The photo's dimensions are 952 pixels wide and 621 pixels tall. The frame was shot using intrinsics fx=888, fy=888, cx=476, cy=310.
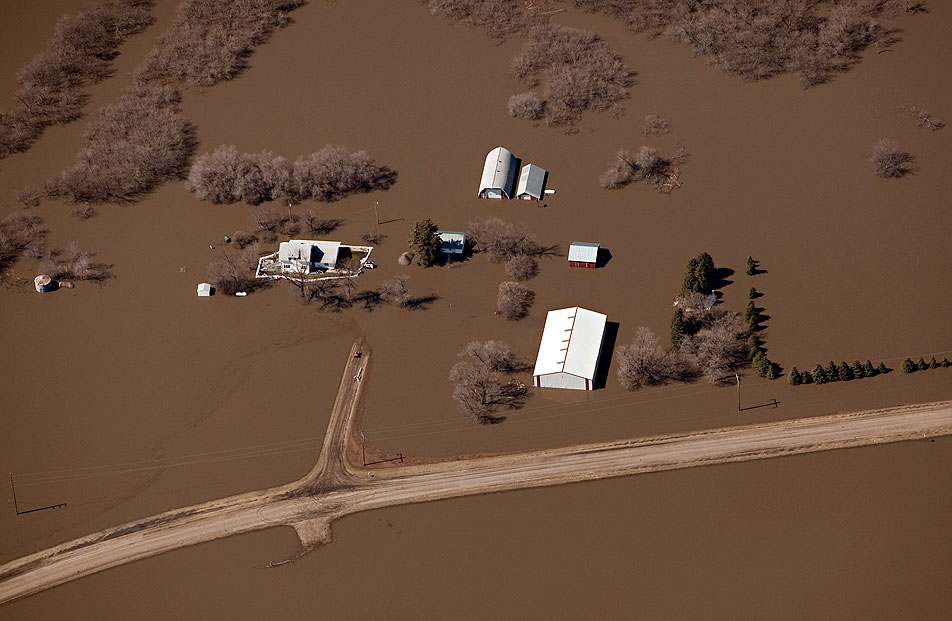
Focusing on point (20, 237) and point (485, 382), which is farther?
point (20, 237)

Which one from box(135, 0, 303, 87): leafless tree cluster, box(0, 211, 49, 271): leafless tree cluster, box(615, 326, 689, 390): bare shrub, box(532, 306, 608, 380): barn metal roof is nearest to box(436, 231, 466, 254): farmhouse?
box(532, 306, 608, 380): barn metal roof

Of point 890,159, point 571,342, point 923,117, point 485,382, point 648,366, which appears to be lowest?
point 485,382

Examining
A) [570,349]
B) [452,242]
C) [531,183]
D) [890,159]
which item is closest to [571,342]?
[570,349]

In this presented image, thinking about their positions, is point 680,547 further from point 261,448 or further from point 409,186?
point 409,186

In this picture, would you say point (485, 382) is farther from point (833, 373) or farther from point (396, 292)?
point (833, 373)

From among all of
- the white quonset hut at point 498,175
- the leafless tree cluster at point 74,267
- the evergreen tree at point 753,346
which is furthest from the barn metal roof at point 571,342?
the leafless tree cluster at point 74,267

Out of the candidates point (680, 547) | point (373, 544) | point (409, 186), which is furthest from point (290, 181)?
point (680, 547)

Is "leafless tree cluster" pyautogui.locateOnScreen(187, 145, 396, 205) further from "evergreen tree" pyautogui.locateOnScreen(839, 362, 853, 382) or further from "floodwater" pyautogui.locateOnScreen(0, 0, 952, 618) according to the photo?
"evergreen tree" pyautogui.locateOnScreen(839, 362, 853, 382)
